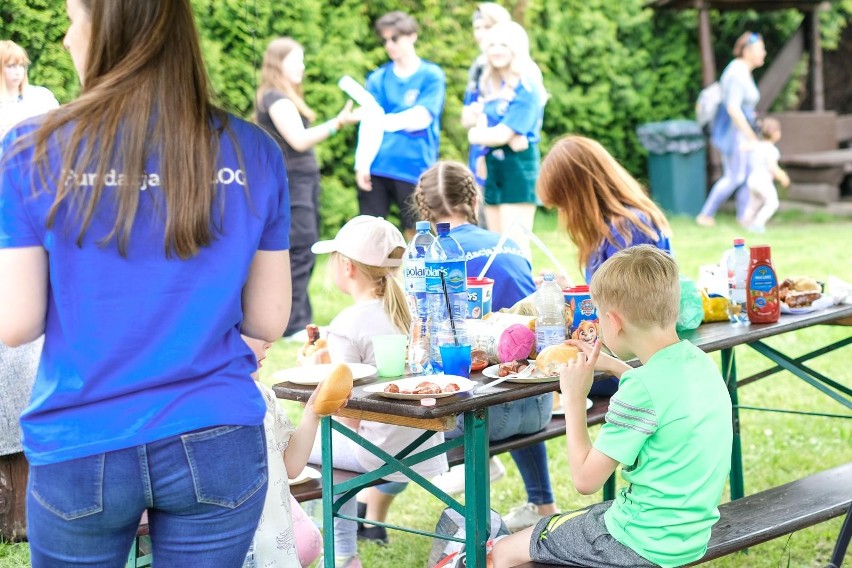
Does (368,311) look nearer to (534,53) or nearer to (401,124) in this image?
(401,124)

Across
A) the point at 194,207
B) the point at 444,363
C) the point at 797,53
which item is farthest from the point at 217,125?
the point at 797,53

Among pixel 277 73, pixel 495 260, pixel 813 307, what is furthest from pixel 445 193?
pixel 277 73

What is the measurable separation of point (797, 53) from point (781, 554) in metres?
10.9

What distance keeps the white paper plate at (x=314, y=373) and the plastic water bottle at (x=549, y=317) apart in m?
0.46

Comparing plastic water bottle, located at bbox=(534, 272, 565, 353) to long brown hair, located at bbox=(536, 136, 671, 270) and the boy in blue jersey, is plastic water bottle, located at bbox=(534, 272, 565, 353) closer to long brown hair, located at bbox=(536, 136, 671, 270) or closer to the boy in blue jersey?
long brown hair, located at bbox=(536, 136, 671, 270)

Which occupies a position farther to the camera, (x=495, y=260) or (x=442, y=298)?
(x=495, y=260)

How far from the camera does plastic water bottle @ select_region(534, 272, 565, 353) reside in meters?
3.06

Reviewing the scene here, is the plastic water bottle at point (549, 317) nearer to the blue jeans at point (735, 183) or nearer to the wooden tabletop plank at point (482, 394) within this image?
the wooden tabletop plank at point (482, 394)

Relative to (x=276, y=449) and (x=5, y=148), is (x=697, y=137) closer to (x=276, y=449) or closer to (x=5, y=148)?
(x=276, y=449)

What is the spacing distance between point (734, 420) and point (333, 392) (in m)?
2.04

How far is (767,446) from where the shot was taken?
5117 millimetres

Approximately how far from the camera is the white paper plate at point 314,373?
9.84 feet

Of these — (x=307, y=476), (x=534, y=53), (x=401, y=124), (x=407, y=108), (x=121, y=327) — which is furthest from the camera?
(x=534, y=53)

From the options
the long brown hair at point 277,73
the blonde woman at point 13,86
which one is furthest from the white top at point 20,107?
the long brown hair at point 277,73
